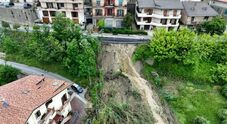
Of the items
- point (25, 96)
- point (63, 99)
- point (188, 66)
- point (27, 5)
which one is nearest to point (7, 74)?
point (25, 96)

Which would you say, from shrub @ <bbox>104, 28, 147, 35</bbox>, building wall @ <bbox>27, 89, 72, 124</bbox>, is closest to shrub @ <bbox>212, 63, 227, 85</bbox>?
shrub @ <bbox>104, 28, 147, 35</bbox>

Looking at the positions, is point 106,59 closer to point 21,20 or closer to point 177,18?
point 177,18

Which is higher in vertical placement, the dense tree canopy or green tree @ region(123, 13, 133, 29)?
green tree @ region(123, 13, 133, 29)

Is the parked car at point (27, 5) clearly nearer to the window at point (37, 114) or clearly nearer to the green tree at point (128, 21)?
the green tree at point (128, 21)

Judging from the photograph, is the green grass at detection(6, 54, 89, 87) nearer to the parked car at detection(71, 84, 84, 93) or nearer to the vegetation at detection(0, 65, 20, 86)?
the parked car at detection(71, 84, 84, 93)

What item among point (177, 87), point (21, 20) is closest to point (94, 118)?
point (177, 87)

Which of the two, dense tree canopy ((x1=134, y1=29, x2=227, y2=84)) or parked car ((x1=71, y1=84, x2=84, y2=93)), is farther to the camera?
dense tree canopy ((x1=134, y1=29, x2=227, y2=84))
